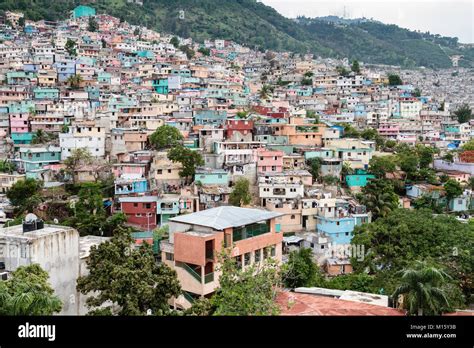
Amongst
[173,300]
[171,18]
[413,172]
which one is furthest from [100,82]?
[171,18]

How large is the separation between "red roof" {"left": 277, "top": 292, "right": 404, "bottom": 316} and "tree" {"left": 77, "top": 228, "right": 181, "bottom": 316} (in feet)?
5.28

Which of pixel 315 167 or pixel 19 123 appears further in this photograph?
pixel 19 123

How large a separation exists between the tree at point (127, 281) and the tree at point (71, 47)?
34.0 metres

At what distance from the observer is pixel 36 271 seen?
7379 millimetres

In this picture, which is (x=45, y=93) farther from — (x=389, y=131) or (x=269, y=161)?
(x=389, y=131)

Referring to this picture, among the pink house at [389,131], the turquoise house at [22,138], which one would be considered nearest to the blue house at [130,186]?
the turquoise house at [22,138]

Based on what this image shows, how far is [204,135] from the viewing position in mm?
23141

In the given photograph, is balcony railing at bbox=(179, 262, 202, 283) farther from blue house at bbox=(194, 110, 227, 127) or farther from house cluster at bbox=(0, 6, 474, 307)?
blue house at bbox=(194, 110, 227, 127)

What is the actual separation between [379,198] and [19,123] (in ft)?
54.7

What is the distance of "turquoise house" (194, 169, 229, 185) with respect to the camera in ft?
62.0

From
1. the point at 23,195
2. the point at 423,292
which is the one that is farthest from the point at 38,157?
the point at 423,292

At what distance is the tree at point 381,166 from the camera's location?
69.3ft

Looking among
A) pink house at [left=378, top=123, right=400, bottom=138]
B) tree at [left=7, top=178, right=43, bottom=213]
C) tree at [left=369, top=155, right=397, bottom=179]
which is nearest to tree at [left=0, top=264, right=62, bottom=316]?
tree at [left=7, top=178, right=43, bottom=213]
